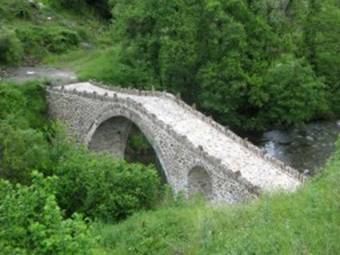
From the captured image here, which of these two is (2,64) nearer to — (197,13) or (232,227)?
(197,13)

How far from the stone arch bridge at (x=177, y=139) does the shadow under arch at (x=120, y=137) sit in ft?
0.18

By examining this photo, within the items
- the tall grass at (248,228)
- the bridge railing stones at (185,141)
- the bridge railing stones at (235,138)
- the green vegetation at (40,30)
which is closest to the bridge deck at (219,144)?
the bridge railing stones at (235,138)

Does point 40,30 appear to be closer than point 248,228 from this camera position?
No

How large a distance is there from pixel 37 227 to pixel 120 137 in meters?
27.2

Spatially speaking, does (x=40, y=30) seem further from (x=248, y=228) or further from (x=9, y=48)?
(x=248, y=228)

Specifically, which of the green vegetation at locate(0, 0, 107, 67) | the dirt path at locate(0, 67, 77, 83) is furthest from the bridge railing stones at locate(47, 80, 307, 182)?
the green vegetation at locate(0, 0, 107, 67)

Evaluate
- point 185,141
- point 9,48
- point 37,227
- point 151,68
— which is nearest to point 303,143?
point 151,68

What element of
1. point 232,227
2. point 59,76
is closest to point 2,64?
point 59,76

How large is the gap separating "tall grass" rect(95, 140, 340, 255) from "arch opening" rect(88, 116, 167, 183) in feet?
49.9

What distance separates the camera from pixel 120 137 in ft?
121

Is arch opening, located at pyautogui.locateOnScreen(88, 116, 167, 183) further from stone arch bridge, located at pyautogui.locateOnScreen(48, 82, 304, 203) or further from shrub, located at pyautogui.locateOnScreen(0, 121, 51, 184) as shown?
shrub, located at pyautogui.locateOnScreen(0, 121, 51, 184)

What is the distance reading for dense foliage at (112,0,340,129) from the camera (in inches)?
1625

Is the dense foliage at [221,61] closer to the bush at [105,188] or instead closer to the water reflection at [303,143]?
the water reflection at [303,143]

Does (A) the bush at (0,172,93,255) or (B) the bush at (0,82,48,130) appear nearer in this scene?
(A) the bush at (0,172,93,255)
